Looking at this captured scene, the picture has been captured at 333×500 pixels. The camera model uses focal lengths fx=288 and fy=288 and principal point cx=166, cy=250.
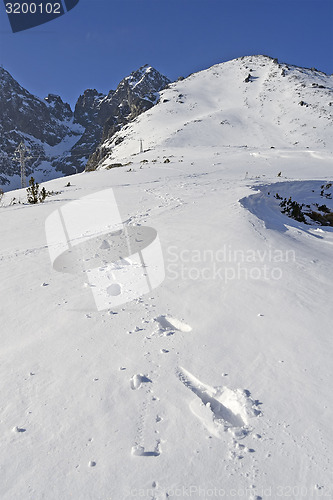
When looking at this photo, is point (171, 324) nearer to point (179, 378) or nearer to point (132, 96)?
point (179, 378)

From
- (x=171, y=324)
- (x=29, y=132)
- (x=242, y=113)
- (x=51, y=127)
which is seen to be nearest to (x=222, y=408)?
(x=171, y=324)

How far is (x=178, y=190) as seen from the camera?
31.4 ft

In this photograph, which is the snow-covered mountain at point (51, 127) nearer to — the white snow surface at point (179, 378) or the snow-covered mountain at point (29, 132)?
the snow-covered mountain at point (29, 132)

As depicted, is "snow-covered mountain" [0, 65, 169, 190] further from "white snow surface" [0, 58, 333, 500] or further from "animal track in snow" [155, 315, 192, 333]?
A: "animal track in snow" [155, 315, 192, 333]

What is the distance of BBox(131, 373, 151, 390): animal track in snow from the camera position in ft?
7.13

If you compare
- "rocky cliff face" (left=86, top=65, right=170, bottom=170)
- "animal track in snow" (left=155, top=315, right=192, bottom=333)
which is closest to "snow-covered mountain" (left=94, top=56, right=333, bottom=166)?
"rocky cliff face" (left=86, top=65, right=170, bottom=170)

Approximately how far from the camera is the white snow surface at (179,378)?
1.61 metres

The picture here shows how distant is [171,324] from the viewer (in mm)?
2900

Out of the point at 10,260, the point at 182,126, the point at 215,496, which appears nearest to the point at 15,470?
the point at 215,496

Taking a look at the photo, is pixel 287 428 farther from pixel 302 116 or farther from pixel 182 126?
pixel 302 116

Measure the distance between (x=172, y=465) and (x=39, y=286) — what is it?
2774 mm

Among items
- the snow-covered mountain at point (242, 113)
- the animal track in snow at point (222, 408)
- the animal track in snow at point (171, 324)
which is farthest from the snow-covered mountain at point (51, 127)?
the animal track in snow at point (222, 408)

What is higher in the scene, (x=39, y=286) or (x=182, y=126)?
(x=182, y=126)

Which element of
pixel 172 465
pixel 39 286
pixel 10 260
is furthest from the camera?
pixel 10 260
